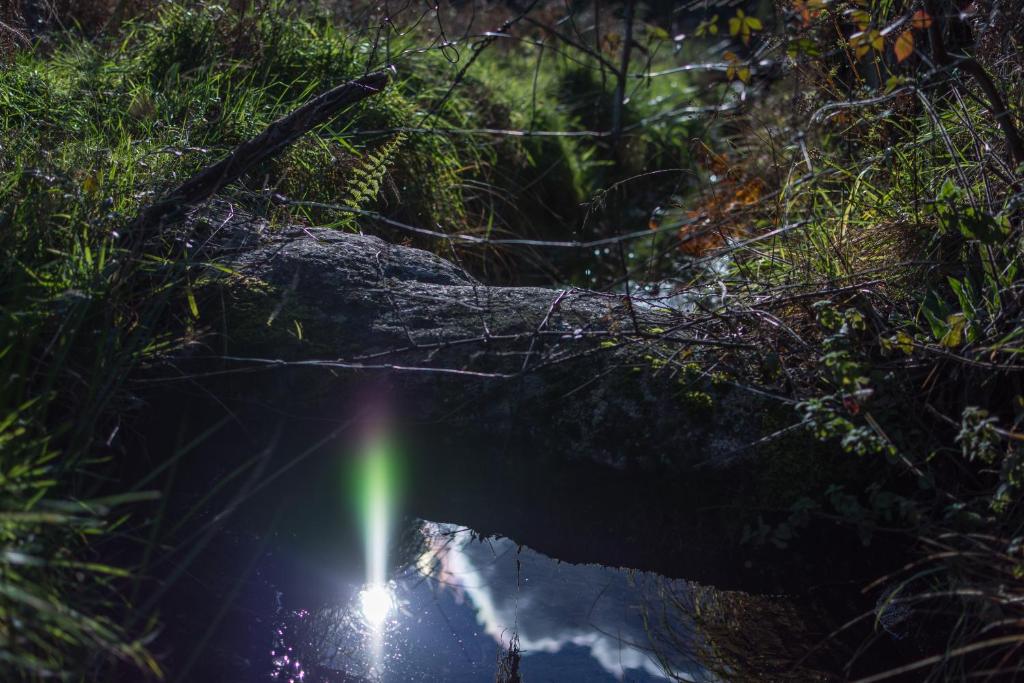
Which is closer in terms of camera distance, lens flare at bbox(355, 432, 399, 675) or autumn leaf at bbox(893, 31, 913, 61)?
autumn leaf at bbox(893, 31, 913, 61)

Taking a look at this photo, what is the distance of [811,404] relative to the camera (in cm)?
210

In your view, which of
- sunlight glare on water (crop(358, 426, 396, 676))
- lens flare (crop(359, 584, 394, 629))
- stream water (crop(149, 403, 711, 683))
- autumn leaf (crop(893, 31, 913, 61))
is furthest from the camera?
sunlight glare on water (crop(358, 426, 396, 676))

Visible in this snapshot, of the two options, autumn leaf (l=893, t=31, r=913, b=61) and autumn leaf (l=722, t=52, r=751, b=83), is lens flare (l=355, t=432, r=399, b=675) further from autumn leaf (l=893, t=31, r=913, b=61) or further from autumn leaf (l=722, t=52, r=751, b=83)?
autumn leaf (l=893, t=31, r=913, b=61)

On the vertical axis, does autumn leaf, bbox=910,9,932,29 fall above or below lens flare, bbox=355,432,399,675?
above

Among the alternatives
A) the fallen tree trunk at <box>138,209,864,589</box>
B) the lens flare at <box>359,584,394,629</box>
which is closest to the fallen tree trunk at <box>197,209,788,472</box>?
the fallen tree trunk at <box>138,209,864,589</box>

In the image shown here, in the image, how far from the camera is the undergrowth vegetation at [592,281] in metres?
1.88

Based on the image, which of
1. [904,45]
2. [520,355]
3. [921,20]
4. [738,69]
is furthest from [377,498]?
[921,20]

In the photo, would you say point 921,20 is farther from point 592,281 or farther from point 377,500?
point 592,281

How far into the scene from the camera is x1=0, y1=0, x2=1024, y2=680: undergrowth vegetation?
1884mm

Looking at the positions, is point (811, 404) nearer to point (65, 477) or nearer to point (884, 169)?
point (884, 169)

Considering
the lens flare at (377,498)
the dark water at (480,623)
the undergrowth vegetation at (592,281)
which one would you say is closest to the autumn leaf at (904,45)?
the undergrowth vegetation at (592,281)

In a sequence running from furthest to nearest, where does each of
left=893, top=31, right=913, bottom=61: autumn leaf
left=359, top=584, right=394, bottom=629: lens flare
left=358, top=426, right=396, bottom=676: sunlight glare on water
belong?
left=358, top=426, right=396, bottom=676: sunlight glare on water → left=359, top=584, right=394, bottom=629: lens flare → left=893, top=31, right=913, bottom=61: autumn leaf

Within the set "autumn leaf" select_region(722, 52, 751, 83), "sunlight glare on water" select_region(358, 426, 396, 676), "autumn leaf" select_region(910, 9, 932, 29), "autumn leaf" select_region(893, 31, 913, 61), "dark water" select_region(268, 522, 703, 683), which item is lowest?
"dark water" select_region(268, 522, 703, 683)

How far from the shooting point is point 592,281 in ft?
14.4
